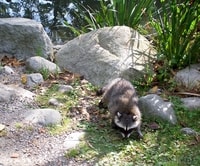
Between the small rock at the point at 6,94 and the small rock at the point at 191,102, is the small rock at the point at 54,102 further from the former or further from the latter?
the small rock at the point at 191,102

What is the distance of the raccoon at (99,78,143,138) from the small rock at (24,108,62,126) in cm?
60

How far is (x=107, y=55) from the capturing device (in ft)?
18.9

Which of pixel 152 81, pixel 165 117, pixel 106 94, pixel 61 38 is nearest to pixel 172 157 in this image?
pixel 165 117

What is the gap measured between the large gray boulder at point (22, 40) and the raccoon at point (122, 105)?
1335mm

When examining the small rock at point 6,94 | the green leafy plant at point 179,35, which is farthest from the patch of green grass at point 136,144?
the green leafy plant at point 179,35

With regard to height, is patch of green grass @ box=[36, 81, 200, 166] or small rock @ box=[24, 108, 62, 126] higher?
small rock @ box=[24, 108, 62, 126]

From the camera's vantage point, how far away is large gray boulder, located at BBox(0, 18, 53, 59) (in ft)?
19.6

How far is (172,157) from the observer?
159 inches

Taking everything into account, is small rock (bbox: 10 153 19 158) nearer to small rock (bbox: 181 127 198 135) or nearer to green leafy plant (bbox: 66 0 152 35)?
small rock (bbox: 181 127 198 135)

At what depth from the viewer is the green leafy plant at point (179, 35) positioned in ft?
17.9

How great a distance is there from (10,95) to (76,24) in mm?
4349

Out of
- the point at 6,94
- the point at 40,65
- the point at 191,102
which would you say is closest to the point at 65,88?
the point at 40,65

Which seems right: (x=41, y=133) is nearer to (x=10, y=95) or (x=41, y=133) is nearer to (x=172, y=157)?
(x=10, y=95)

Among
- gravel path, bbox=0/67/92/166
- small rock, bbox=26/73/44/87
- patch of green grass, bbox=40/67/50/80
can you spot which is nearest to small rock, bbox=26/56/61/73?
patch of green grass, bbox=40/67/50/80
